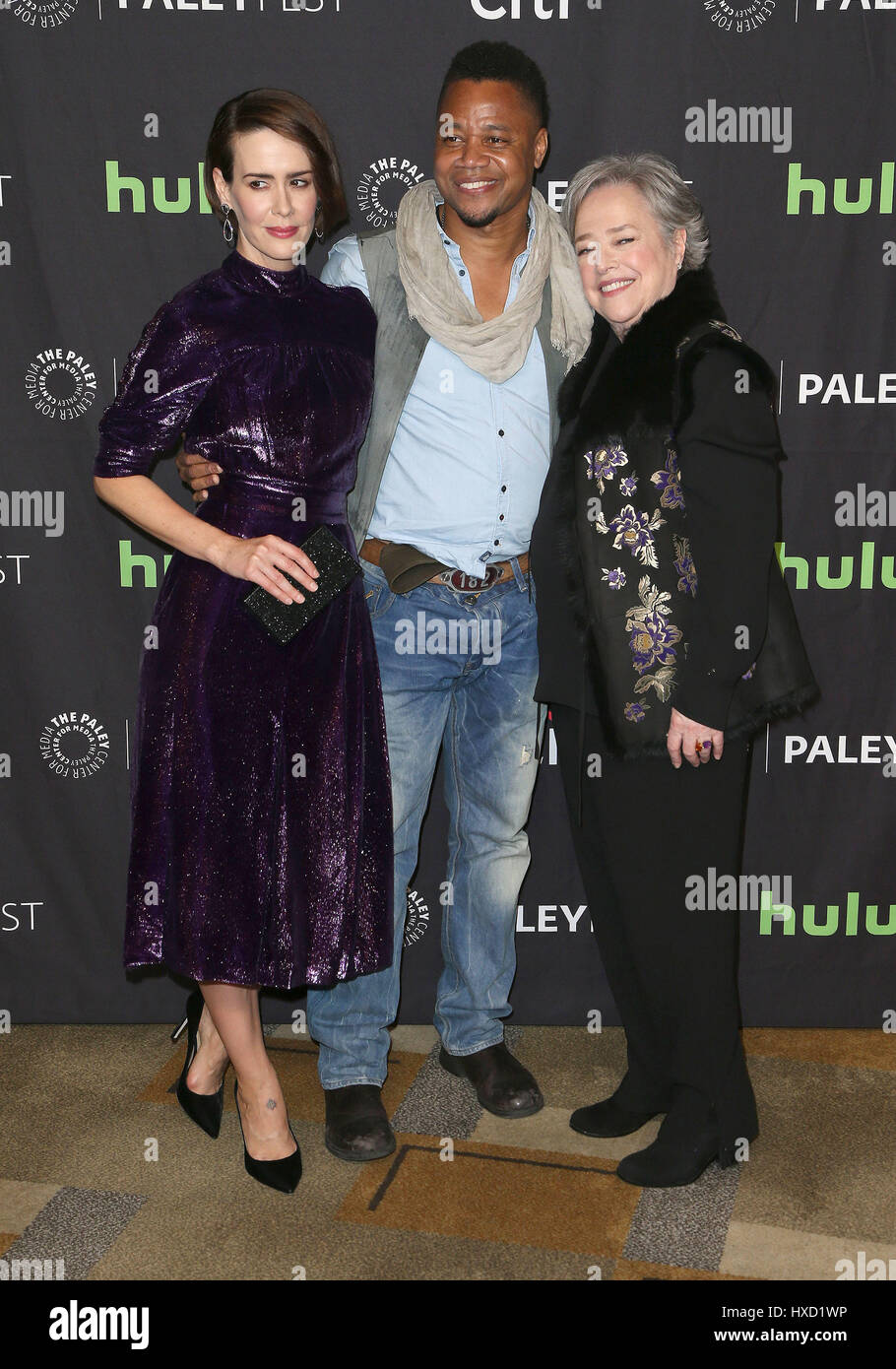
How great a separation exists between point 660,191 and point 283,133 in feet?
2.19

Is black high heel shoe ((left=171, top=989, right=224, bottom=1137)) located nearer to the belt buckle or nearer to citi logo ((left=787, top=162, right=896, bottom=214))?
the belt buckle

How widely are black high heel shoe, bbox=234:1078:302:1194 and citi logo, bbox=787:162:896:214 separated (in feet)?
7.33

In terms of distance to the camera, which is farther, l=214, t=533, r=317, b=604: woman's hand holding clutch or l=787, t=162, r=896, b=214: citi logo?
l=787, t=162, r=896, b=214: citi logo

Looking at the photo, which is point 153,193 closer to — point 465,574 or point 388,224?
point 388,224

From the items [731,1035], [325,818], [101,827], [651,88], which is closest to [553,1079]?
[731,1035]

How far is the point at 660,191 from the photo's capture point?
229 centimetres

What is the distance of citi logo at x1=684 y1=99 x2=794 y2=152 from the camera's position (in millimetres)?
2818

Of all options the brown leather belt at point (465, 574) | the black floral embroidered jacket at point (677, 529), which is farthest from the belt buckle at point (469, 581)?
the black floral embroidered jacket at point (677, 529)

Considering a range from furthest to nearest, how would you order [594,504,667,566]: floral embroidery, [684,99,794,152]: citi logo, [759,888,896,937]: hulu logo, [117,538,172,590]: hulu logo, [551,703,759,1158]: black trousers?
[759,888,896,937]: hulu logo, [117,538,172,590]: hulu logo, [684,99,794,152]: citi logo, [551,703,759,1158]: black trousers, [594,504,667,566]: floral embroidery

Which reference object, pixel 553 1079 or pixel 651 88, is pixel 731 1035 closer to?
pixel 553 1079

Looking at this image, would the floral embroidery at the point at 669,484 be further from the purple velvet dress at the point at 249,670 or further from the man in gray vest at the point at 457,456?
the purple velvet dress at the point at 249,670

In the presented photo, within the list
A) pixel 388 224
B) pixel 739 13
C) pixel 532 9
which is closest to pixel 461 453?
pixel 388 224

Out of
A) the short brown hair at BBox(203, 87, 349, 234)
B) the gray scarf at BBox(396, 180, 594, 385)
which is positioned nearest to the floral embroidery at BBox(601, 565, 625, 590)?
the gray scarf at BBox(396, 180, 594, 385)

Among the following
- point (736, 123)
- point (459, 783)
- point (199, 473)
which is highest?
point (736, 123)
